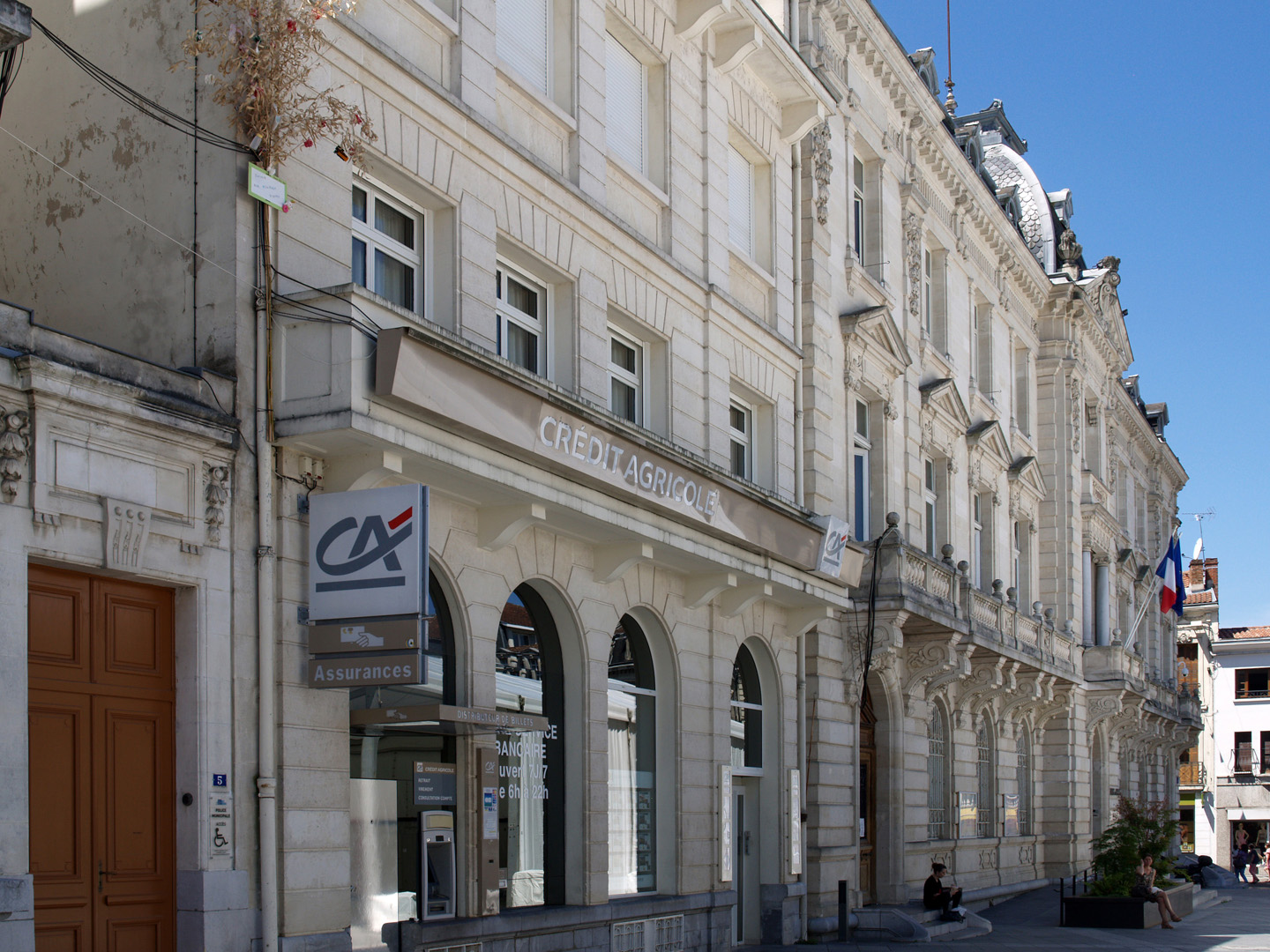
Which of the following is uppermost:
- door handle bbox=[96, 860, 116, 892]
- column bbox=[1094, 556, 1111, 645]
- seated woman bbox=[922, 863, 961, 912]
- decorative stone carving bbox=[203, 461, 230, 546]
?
decorative stone carving bbox=[203, 461, 230, 546]

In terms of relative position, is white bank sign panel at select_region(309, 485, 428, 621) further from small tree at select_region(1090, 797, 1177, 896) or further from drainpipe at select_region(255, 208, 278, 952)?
small tree at select_region(1090, 797, 1177, 896)

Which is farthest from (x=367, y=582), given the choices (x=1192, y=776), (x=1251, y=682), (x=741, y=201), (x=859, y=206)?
(x=1251, y=682)

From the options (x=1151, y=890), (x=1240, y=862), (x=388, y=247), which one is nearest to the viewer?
(x=388, y=247)

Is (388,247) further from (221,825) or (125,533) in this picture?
(221,825)

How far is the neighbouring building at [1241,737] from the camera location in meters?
73.9

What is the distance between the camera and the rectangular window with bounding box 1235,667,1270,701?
251 ft

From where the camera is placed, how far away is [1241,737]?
76250 mm

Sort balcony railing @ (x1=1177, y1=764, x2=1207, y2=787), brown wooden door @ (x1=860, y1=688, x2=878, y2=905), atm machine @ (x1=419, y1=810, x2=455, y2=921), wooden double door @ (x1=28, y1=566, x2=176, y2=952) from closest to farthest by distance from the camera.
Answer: wooden double door @ (x1=28, y1=566, x2=176, y2=952) < atm machine @ (x1=419, y1=810, x2=455, y2=921) < brown wooden door @ (x1=860, y1=688, x2=878, y2=905) < balcony railing @ (x1=1177, y1=764, x2=1207, y2=787)

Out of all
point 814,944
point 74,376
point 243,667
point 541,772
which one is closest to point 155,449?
point 74,376

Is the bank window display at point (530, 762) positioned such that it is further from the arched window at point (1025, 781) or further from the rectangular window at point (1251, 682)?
the rectangular window at point (1251, 682)

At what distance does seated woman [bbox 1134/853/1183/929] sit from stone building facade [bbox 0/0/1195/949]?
3.38 meters

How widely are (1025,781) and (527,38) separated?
25.0 metres

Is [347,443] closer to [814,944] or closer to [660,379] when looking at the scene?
[660,379]

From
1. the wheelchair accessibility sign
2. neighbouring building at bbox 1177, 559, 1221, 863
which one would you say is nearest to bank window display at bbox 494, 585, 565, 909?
the wheelchair accessibility sign
